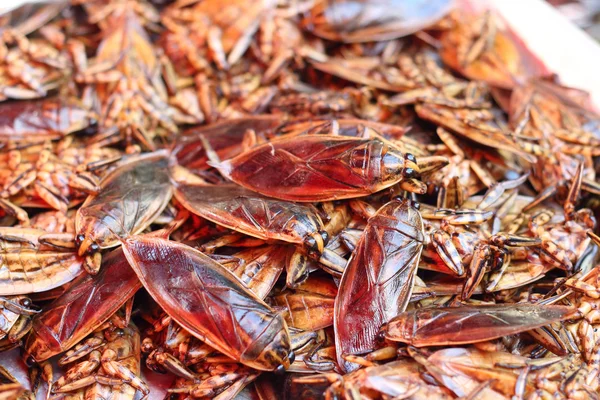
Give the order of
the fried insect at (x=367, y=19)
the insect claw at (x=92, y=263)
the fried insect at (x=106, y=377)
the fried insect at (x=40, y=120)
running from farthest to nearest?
the fried insect at (x=367, y=19), the fried insect at (x=40, y=120), the insect claw at (x=92, y=263), the fried insect at (x=106, y=377)

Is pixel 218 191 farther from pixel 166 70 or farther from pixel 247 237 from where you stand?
pixel 166 70

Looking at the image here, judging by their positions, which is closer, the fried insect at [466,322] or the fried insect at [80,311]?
the fried insect at [466,322]

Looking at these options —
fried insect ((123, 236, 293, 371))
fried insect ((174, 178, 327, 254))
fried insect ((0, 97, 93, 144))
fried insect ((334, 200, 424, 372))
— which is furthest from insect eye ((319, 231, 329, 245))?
fried insect ((0, 97, 93, 144))

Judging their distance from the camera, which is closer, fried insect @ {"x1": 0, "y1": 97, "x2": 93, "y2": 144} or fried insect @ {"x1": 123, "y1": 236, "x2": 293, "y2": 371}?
fried insect @ {"x1": 123, "y1": 236, "x2": 293, "y2": 371}

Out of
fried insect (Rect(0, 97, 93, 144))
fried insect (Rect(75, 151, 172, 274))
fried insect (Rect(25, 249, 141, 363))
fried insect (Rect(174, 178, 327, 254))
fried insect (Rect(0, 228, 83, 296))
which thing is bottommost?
fried insect (Rect(25, 249, 141, 363))

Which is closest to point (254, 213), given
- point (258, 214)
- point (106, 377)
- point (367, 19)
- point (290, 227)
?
point (258, 214)

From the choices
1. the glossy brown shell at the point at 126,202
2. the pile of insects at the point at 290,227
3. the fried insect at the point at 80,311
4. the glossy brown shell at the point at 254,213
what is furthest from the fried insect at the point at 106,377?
the glossy brown shell at the point at 254,213

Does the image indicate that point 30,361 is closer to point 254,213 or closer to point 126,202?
point 126,202

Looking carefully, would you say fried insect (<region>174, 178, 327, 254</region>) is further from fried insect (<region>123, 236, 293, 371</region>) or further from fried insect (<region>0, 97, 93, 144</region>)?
fried insect (<region>0, 97, 93, 144</region>)

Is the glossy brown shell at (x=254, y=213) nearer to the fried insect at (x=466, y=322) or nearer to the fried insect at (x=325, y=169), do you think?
the fried insect at (x=325, y=169)
